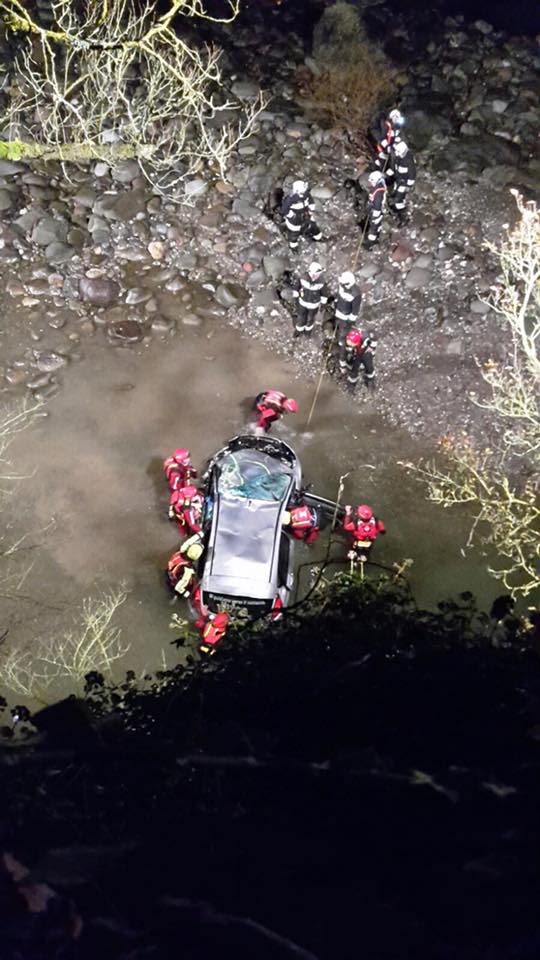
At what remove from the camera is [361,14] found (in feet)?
70.4

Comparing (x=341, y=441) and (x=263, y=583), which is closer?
(x=263, y=583)

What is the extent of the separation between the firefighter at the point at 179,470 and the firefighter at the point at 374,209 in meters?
5.83

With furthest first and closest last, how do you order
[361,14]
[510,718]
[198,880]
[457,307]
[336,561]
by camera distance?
[361,14] < [457,307] < [336,561] < [510,718] < [198,880]

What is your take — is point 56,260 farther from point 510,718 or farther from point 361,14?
point 510,718

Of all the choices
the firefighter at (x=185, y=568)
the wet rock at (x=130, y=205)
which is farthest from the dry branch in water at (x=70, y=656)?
the wet rock at (x=130, y=205)

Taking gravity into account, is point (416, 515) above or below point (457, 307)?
below

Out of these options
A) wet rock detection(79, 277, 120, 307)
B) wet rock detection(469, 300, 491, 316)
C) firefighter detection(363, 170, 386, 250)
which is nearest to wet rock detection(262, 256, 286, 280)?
firefighter detection(363, 170, 386, 250)

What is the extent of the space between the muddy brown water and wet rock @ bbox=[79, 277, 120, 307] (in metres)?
0.93

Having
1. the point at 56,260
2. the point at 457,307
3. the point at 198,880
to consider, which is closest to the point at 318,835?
the point at 198,880

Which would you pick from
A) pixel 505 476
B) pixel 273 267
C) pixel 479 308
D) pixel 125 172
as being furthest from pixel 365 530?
pixel 125 172

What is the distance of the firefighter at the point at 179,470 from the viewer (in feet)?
50.4

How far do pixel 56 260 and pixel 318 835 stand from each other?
463 inches

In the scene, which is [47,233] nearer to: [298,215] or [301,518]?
[298,215]

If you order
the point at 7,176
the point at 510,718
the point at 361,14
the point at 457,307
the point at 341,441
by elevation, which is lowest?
the point at 510,718
